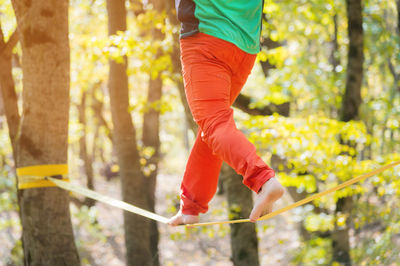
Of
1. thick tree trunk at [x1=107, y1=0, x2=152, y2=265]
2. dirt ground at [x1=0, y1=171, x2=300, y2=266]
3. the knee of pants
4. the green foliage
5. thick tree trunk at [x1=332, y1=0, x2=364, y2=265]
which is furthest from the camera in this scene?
dirt ground at [x1=0, y1=171, x2=300, y2=266]

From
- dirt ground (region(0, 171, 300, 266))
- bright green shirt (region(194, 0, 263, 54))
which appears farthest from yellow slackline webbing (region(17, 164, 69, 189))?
dirt ground (region(0, 171, 300, 266))

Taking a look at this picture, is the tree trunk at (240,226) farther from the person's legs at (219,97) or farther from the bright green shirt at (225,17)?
the bright green shirt at (225,17)

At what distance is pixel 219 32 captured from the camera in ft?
7.05

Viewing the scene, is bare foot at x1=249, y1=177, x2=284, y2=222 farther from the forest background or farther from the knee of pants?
the forest background

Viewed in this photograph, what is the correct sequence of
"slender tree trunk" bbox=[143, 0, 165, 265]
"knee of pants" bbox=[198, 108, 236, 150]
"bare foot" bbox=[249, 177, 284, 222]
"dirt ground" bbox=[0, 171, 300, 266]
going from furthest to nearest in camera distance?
"dirt ground" bbox=[0, 171, 300, 266] → "slender tree trunk" bbox=[143, 0, 165, 265] → "knee of pants" bbox=[198, 108, 236, 150] → "bare foot" bbox=[249, 177, 284, 222]

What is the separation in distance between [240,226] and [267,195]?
3041mm

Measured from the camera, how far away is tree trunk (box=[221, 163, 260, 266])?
4789mm

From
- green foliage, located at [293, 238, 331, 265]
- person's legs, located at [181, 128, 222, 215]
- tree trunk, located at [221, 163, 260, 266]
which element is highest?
person's legs, located at [181, 128, 222, 215]

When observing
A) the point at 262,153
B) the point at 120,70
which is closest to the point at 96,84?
the point at 120,70

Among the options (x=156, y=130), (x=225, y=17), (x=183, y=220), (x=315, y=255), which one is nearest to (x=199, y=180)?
(x=183, y=220)

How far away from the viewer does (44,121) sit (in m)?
3.01

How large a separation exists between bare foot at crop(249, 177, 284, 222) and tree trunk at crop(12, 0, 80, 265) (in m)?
1.58

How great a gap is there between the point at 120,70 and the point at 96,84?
7744 millimetres

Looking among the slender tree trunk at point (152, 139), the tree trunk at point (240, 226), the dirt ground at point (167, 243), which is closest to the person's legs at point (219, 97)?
the tree trunk at point (240, 226)
